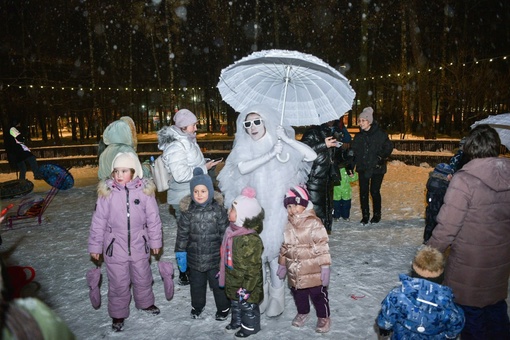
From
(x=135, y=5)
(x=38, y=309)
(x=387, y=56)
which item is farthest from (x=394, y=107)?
(x=38, y=309)

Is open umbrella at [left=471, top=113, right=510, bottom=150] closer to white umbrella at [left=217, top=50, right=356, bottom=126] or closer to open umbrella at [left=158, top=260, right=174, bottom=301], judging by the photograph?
white umbrella at [left=217, top=50, right=356, bottom=126]

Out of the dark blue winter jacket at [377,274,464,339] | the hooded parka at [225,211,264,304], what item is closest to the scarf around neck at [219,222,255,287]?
the hooded parka at [225,211,264,304]

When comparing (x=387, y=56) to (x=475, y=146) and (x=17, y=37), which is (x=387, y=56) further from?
(x=475, y=146)

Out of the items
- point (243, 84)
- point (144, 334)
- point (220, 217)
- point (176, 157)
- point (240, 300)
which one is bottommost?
point (144, 334)


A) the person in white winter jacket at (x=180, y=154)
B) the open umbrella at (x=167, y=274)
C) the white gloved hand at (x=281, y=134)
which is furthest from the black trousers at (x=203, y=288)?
the white gloved hand at (x=281, y=134)

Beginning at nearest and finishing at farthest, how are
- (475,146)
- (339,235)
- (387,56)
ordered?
(475,146)
(339,235)
(387,56)

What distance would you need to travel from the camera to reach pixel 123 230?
3.83 m

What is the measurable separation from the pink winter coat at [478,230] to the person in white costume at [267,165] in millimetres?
1469

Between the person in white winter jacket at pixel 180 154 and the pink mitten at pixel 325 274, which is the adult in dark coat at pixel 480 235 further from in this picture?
the person in white winter jacket at pixel 180 154

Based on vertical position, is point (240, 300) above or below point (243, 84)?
below

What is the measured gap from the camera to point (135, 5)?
26.3 m

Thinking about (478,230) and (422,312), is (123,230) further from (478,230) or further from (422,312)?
(478,230)

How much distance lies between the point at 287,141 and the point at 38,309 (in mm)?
2917

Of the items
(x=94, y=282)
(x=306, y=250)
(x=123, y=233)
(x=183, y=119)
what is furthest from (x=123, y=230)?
(x=306, y=250)
